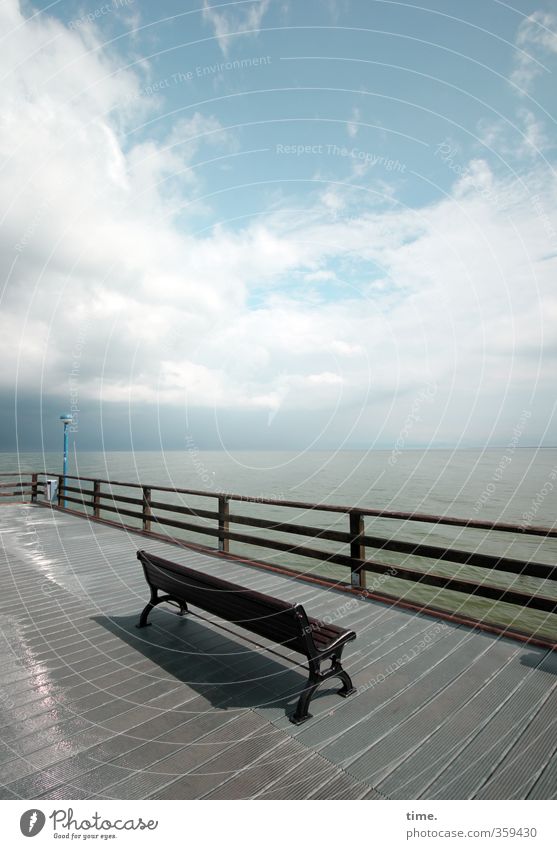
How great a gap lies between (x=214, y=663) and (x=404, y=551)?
7.83 feet

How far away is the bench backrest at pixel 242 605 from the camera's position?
2.79 m

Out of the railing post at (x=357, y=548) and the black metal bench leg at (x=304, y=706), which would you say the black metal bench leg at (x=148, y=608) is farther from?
the railing post at (x=357, y=548)

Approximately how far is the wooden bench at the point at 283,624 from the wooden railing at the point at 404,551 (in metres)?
1.34

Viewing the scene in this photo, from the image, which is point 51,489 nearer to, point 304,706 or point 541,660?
point 304,706

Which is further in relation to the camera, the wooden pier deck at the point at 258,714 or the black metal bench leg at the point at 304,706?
the black metal bench leg at the point at 304,706

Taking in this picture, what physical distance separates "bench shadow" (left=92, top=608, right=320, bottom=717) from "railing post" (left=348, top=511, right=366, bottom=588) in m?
1.89

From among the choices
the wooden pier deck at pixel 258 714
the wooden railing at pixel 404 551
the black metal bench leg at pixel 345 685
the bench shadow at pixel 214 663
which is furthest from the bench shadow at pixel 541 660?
the bench shadow at pixel 214 663

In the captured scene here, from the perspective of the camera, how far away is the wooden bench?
9.21 feet

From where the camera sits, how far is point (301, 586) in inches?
230

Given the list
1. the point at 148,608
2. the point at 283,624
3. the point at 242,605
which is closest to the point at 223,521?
the point at 148,608
